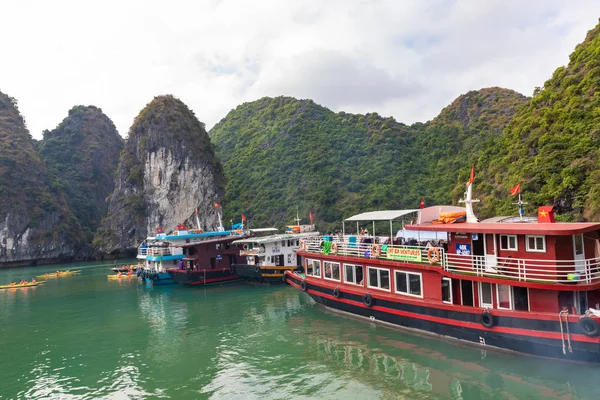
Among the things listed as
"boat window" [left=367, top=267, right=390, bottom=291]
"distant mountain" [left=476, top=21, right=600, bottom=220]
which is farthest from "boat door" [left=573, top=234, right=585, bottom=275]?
"distant mountain" [left=476, top=21, right=600, bottom=220]

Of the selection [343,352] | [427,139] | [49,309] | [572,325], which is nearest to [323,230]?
[427,139]

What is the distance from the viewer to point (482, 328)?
12266mm

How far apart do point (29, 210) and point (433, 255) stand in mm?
71292

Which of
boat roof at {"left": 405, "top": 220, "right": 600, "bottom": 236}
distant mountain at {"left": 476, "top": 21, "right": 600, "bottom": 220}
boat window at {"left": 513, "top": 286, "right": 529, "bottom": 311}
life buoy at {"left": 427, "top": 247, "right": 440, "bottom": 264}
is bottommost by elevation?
boat window at {"left": 513, "top": 286, "right": 529, "bottom": 311}

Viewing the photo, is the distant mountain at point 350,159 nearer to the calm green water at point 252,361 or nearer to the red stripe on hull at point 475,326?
the red stripe on hull at point 475,326

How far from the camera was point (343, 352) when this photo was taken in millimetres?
13820

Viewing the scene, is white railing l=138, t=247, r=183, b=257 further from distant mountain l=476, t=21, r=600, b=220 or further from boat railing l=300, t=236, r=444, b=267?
distant mountain l=476, t=21, r=600, b=220

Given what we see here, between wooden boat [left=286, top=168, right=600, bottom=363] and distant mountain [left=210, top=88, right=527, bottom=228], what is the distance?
35832 millimetres

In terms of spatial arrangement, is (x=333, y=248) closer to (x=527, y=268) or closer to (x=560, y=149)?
(x=527, y=268)

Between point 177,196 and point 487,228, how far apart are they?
6210 centimetres

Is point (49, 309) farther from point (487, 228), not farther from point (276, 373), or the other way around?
point (487, 228)

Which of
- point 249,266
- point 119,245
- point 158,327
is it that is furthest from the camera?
point 119,245

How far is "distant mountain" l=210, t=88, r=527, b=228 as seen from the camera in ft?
185

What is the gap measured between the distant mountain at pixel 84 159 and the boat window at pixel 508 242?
79.3 m
